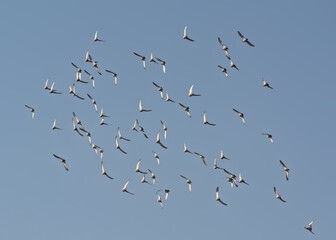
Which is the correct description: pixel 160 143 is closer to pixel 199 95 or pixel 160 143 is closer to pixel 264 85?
pixel 199 95

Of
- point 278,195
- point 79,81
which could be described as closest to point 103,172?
point 79,81

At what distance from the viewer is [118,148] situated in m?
126

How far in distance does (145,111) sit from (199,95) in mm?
7358

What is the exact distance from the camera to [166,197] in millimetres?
121688

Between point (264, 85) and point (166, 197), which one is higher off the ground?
point (264, 85)

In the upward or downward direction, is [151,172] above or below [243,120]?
below

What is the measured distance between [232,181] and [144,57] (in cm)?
2075

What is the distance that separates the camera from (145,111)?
119438 millimetres

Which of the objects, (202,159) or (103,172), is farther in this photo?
(202,159)

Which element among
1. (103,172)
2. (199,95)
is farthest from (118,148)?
(199,95)

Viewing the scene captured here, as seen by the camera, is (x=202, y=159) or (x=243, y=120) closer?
(x=243, y=120)

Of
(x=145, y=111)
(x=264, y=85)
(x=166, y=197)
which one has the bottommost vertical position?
(x=166, y=197)

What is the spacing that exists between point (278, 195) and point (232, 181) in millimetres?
6546

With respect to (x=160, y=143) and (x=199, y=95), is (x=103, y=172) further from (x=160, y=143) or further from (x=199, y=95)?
(x=199, y=95)
